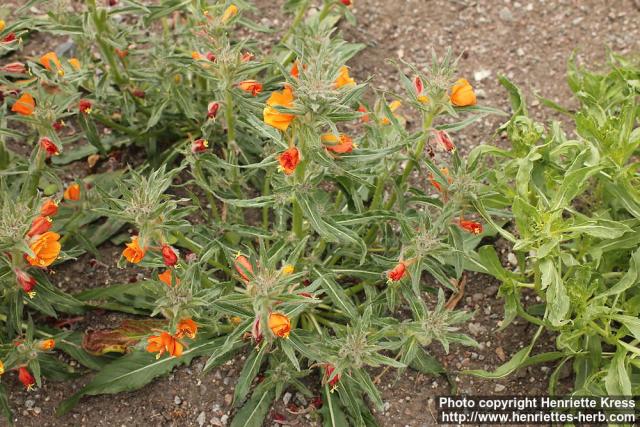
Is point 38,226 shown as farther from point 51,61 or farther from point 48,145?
point 51,61

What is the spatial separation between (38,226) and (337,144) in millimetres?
1310

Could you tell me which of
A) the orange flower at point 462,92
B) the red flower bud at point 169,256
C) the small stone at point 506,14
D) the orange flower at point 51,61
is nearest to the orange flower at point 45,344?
the red flower bud at point 169,256

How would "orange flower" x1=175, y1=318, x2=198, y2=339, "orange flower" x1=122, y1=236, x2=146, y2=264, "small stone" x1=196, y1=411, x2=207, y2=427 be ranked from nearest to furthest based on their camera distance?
"orange flower" x1=122, y1=236, x2=146, y2=264, "orange flower" x1=175, y1=318, x2=198, y2=339, "small stone" x1=196, y1=411, x2=207, y2=427

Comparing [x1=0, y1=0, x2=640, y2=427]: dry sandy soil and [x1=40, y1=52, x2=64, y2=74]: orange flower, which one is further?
[x1=40, y1=52, x2=64, y2=74]: orange flower

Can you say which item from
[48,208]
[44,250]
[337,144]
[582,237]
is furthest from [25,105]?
[582,237]

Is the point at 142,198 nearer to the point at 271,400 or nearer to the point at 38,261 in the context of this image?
the point at 38,261

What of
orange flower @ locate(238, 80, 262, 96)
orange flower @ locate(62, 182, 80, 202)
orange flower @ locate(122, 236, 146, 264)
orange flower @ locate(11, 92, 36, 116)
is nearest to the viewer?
orange flower @ locate(122, 236, 146, 264)

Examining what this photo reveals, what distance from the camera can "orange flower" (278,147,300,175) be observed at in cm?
274

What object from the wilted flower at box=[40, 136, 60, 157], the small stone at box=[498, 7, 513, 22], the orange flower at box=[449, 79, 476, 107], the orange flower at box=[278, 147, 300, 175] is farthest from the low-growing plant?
the wilted flower at box=[40, 136, 60, 157]

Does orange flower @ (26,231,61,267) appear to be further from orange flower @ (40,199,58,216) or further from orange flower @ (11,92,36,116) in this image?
orange flower @ (11,92,36,116)

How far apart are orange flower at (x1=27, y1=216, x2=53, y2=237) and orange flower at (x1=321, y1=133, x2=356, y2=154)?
124cm

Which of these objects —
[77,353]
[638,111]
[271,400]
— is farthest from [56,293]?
[638,111]

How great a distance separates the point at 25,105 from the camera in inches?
138

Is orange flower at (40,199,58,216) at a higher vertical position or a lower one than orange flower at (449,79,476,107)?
lower
